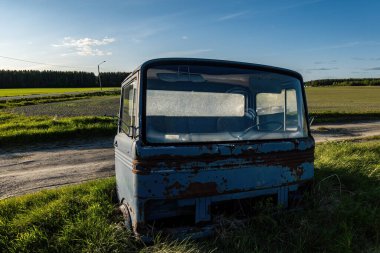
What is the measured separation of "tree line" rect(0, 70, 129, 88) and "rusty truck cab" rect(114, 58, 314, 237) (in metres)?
76.0

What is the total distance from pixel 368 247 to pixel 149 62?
2629mm

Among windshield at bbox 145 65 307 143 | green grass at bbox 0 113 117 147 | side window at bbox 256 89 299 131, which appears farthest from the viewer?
green grass at bbox 0 113 117 147

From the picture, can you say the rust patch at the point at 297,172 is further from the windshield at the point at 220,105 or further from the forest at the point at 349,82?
the forest at the point at 349,82

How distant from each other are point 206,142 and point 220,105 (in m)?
0.88

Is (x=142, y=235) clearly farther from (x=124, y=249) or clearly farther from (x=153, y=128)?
(x=153, y=128)

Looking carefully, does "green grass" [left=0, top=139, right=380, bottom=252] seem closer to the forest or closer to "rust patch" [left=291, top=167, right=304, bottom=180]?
"rust patch" [left=291, top=167, right=304, bottom=180]

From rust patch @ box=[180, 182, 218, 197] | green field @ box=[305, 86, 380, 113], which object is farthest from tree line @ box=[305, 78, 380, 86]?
rust patch @ box=[180, 182, 218, 197]

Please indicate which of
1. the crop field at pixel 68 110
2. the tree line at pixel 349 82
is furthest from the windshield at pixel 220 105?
the tree line at pixel 349 82

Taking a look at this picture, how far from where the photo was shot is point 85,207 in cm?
404

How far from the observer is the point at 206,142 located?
9.59 ft

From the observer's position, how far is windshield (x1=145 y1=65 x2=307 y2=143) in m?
3.05

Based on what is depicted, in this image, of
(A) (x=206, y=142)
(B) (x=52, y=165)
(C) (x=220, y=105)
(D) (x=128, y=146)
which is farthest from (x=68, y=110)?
(A) (x=206, y=142)

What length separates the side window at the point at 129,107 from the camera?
3132 millimetres

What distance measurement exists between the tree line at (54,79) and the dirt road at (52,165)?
227 ft
